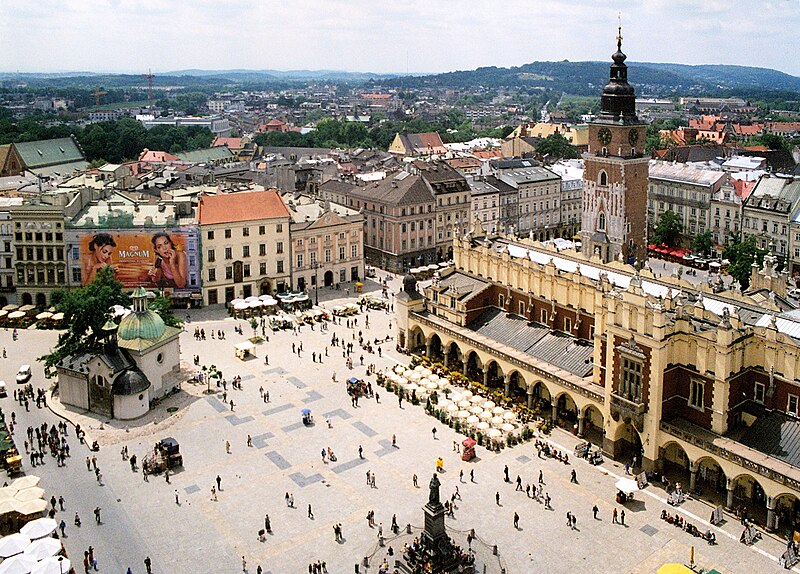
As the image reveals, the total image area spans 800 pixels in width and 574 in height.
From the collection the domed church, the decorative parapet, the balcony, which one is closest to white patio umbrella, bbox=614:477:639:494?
the balcony

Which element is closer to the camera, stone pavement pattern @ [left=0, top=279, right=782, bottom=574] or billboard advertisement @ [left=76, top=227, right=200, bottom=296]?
stone pavement pattern @ [left=0, top=279, right=782, bottom=574]

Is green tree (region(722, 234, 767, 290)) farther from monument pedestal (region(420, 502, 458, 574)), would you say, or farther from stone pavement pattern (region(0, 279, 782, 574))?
monument pedestal (region(420, 502, 458, 574))

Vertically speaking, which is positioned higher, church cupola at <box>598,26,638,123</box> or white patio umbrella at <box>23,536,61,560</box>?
church cupola at <box>598,26,638,123</box>

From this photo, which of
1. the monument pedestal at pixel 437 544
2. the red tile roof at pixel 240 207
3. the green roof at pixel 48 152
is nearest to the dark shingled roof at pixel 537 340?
the monument pedestal at pixel 437 544

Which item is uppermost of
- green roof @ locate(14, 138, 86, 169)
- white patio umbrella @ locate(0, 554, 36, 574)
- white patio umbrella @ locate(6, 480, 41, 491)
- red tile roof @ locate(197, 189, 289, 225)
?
green roof @ locate(14, 138, 86, 169)

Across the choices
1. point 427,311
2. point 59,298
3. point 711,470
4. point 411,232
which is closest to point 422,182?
point 411,232

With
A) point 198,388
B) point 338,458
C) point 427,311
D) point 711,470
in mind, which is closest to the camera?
point 711,470

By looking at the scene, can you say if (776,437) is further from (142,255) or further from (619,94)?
(142,255)

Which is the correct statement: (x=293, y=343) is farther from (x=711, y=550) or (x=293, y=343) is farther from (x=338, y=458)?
(x=711, y=550)
